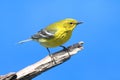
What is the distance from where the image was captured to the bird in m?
3.89

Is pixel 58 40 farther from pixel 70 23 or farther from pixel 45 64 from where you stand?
pixel 45 64

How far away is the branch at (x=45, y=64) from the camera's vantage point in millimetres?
3381

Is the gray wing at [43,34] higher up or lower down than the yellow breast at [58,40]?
higher up

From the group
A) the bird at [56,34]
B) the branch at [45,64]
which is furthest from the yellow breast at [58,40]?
the branch at [45,64]

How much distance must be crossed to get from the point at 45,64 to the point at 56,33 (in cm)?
63

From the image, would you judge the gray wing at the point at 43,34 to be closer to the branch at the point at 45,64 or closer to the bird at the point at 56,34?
the bird at the point at 56,34

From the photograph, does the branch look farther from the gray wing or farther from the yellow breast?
the gray wing

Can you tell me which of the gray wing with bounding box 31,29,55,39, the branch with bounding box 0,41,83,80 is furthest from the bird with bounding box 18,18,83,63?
the branch with bounding box 0,41,83,80

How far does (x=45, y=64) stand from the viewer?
136 inches

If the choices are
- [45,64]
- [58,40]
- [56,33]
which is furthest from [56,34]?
[45,64]

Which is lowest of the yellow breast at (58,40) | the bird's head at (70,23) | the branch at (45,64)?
the branch at (45,64)

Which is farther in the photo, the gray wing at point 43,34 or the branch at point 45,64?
the gray wing at point 43,34

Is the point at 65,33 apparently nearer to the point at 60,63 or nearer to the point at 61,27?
the point at 61,27

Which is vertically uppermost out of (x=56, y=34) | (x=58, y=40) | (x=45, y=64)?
(x=56, y=34)
